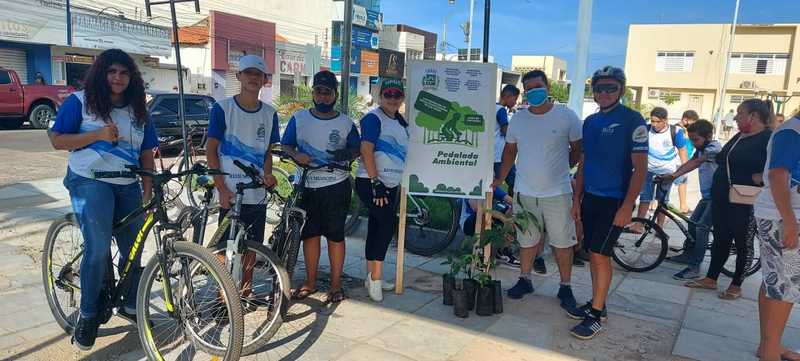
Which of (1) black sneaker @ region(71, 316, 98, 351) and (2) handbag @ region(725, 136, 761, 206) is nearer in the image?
(1) black sneaker @ region(71, 316, 98, 351)

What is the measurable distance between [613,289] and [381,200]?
2309 millimetres

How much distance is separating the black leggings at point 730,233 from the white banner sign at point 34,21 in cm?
2352

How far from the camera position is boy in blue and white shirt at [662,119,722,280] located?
5.17 meters

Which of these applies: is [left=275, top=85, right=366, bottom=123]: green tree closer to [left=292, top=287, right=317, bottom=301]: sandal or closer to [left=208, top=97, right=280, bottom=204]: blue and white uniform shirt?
[left=292, top=287, right=317, bottom=301]: sandal

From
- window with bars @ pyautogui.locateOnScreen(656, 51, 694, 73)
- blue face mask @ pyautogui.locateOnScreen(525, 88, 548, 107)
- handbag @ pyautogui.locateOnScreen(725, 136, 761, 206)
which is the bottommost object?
handbag @ pyautogui.locateOnScreen(725, 136, 761, 206)

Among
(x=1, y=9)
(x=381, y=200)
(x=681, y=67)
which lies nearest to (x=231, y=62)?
(x=1, y=9)

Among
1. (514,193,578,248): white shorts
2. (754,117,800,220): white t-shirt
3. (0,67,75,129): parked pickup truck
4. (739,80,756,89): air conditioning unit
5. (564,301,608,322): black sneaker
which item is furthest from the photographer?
(739,80,756,89): air conditioning unit

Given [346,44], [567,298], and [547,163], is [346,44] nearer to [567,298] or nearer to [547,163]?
[547,163]

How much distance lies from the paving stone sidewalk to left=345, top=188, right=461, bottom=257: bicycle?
1.82ft

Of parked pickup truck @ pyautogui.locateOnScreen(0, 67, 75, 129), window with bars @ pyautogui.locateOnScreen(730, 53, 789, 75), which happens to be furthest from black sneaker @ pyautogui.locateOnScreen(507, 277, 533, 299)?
window with bars @ pyautogui.locateOnScreen(730, 53, 789, 75)

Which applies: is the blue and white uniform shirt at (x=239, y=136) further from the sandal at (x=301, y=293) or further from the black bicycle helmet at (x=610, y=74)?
the black bicycle helmet at (x=610, y=74)

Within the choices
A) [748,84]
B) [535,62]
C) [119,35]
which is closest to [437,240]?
[119,35]

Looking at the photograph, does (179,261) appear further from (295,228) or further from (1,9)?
(1,9)

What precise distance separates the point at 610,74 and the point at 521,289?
73.8 inches
